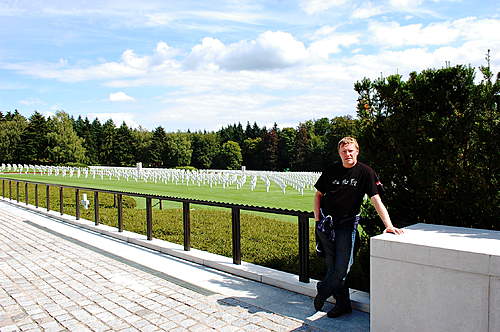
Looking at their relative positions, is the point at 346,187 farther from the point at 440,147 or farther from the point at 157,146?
the point at 157,146

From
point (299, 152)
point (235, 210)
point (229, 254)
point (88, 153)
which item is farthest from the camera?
point (88, 153)

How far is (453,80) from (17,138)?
83.1 meters

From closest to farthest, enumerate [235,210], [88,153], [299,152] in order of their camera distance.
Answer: [235,210] → [299,152] → [88,153]

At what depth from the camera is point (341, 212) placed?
423cm

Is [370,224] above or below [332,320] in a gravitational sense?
above

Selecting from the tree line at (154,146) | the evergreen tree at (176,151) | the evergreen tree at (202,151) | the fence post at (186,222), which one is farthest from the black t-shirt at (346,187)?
the evergreen tree at (202,151)

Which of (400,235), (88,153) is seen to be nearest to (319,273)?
(400,235)

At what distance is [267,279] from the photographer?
5.55 metres

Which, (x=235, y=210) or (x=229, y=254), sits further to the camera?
Answer: (x=229, y=254)

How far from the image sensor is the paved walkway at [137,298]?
4289 millimetres

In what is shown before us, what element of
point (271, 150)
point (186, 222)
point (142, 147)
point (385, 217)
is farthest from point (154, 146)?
point (385, 217)

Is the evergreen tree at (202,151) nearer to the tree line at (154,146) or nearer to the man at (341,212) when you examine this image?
the tree line at (154,146)

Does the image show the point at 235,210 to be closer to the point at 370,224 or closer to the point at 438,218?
the point at 370,224

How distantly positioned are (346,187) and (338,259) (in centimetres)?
74
